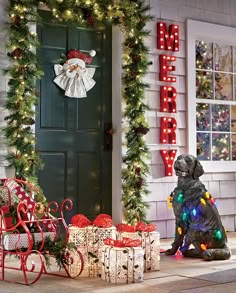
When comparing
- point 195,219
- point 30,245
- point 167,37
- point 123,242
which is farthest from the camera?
point 167,37

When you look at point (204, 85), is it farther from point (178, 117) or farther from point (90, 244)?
point (90, 244)

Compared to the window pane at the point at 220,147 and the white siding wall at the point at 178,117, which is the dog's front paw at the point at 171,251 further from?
the window pane at the point at 220,147

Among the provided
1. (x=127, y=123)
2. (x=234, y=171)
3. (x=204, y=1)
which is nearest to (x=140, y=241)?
(x=127, y=123)

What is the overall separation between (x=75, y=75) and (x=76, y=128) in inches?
21.1

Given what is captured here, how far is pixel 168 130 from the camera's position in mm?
6727

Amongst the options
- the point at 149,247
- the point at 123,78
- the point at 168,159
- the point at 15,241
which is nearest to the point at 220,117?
the point at 168,159

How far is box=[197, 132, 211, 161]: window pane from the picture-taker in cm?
709

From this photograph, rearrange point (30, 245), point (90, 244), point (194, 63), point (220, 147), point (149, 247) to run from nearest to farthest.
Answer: point (30, 245), point (90, 244), point (149, 247), point (194, 63), point (220, 147)

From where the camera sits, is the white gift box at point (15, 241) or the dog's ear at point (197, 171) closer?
the white gift box at point (15, 241)

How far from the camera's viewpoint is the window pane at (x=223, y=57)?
289 inches

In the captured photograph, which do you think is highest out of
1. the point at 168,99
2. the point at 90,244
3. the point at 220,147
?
the point at 168,99

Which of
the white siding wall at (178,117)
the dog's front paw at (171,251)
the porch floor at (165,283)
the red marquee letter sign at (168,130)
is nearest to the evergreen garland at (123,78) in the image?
the white siding wall at (178,117)

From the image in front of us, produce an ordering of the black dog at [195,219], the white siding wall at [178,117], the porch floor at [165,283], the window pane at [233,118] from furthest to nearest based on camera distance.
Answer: the window pane at [233,118]
the white siding wall at [178,117]
the black dog at [195,219]
the porch floor at [165,283]

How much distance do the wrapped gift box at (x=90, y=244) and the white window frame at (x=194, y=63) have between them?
2686 millimetres
